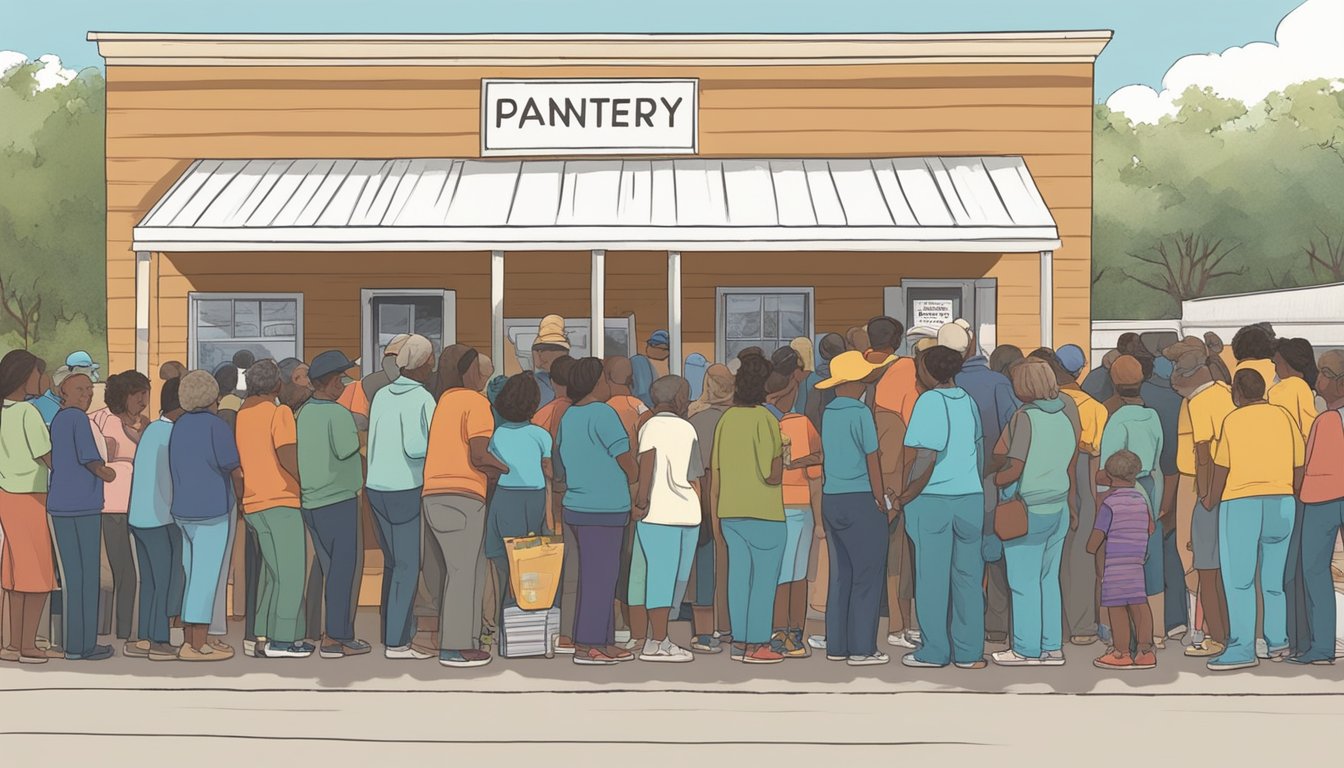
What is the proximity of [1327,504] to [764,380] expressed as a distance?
10.9 ft

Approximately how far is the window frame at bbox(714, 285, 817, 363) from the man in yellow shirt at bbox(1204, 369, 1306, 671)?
666cm

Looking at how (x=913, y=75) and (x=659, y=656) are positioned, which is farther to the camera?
(x=913, y=75)

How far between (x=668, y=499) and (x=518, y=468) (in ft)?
2.94

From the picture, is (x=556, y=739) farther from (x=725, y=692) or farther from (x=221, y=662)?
(x=221, y=662)

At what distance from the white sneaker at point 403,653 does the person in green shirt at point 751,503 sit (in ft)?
6.14

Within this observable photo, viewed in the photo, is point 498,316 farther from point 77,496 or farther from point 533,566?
point 77,496

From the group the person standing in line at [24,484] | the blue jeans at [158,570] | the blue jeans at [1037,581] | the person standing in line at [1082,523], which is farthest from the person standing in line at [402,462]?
the person standing in line at [1082,523]

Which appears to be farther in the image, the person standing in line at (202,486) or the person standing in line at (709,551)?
the person standing in line at (709,551)

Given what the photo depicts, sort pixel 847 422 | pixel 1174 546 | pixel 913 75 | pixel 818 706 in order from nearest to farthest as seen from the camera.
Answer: pixel 818 706
pixel 847 422
pixel 1174 546
pixel 913 75

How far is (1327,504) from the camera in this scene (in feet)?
28.0

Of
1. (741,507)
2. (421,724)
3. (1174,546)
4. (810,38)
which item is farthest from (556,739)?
(810,38)

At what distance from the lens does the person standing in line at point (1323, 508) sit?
8477 millimetres

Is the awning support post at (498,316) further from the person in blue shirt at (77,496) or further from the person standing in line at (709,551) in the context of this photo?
the person in blue shirt at (77,496)

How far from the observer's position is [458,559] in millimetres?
8648
